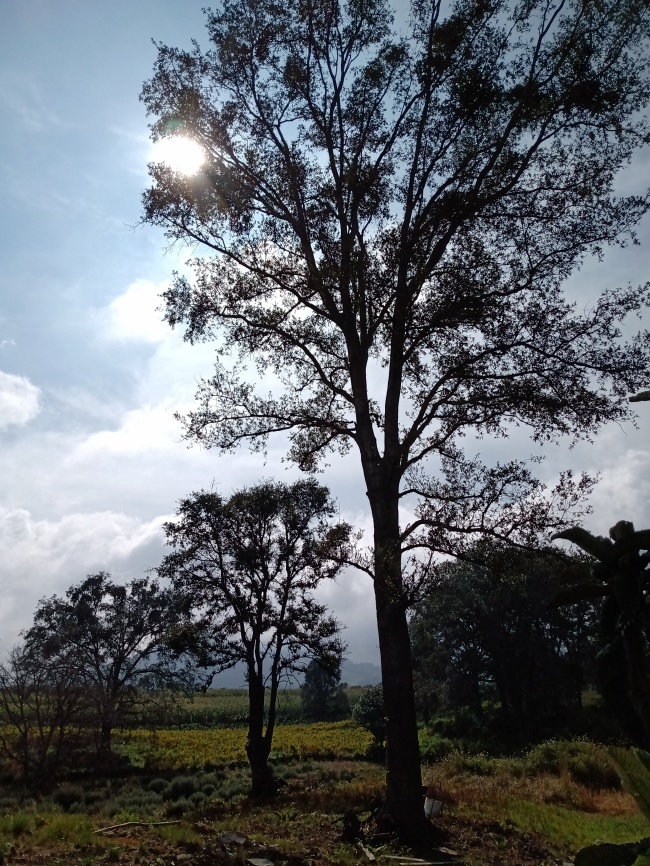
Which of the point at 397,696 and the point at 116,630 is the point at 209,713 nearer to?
the point at 116,630

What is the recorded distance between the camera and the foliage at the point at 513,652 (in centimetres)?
4347

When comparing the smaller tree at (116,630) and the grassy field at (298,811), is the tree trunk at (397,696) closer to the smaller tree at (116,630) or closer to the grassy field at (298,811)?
the grassy field at (298,811)

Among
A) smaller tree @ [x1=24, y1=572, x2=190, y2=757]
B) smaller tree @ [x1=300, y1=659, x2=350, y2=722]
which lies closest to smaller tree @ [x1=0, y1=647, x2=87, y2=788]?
smaller tree @ [x1=24, y1=572, x2=190, y2=757]

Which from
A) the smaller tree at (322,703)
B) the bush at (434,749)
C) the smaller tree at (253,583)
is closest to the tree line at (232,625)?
the smaller tree at (253,583)

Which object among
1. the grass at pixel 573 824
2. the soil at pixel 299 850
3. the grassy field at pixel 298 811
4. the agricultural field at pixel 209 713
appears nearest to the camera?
the soil at pixel 299 850

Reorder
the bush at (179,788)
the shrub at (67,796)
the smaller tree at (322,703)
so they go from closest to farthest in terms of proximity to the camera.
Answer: the shrub at (67,796) → the bush at (179,788) → the smaller tree at (322,703)

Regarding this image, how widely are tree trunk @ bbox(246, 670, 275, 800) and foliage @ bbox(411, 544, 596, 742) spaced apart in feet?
75.3

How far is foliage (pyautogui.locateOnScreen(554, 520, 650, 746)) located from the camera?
7.62m

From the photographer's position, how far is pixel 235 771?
26953 millimetres

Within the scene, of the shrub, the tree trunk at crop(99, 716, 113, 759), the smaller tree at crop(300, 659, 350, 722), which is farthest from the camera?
the smaller tree at crop(300, 659, 350, 722)

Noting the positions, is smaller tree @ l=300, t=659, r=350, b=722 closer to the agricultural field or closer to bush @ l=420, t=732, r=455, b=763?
the agricultural field

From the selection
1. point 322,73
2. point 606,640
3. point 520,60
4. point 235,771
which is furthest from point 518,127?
point 235,771

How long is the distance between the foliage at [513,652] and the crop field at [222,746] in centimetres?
836

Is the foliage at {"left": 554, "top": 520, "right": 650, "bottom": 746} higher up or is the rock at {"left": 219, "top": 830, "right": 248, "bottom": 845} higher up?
the foliage at {"left": 554, "top": 520, "right": 650, "bottom": 746}
